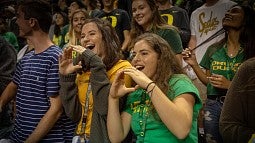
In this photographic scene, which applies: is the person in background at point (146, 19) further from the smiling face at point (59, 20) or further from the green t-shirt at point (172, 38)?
the smiling face at point (59, 20)

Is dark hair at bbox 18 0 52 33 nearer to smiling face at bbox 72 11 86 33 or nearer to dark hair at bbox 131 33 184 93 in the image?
dark hair at bbox 131 33 184 93

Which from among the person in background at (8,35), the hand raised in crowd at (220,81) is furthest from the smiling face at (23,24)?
the person in background at (8,35)

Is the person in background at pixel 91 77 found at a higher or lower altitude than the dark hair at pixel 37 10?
lower

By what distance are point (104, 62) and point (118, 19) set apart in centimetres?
223

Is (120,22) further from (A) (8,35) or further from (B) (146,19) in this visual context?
(A) (8,35)

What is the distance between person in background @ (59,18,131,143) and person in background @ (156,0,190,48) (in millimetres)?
1508

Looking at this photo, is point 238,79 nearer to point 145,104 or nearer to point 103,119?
point 145,104

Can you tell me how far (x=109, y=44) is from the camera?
2658 mm

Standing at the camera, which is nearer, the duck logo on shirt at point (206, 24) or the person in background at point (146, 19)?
the person in background at point (146, 19)

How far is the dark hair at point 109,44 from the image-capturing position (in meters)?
2.60

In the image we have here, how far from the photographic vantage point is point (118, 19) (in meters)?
4.75

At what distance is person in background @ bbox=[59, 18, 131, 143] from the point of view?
94.6 inches

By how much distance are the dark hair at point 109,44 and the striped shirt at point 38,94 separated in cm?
29

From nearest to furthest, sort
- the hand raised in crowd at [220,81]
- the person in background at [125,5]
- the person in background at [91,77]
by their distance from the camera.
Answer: the person in background at [91,77] < the hand raised in crowd at [220,81] < the person in background at [125,5]
